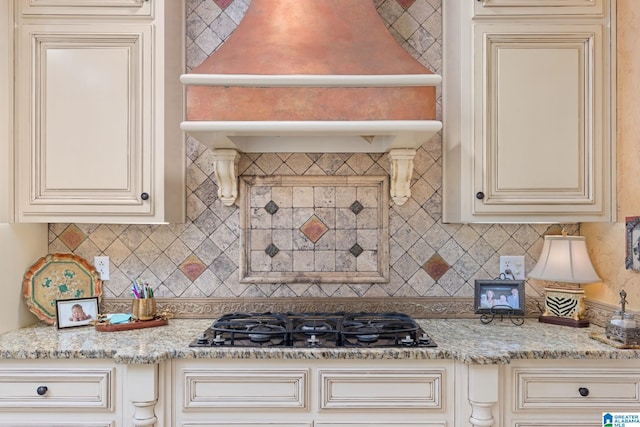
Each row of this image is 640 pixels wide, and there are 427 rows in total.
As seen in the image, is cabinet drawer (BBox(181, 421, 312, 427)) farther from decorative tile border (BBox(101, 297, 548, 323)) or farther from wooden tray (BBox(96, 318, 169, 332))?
decorative tile border (BBox(101, 297, 548, 323))

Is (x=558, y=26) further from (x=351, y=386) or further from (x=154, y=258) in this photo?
(x=154, y=258)

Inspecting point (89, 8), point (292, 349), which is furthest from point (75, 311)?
point (89, 8)

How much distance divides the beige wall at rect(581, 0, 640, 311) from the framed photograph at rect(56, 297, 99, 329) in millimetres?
2350

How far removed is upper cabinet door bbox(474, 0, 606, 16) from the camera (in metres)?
1.89

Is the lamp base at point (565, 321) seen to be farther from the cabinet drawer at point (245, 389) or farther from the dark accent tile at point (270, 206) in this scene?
the dark accent tile at point (270, 206)

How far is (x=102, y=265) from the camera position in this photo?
2188mm

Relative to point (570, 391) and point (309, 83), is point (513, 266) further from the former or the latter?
point (309, 83)

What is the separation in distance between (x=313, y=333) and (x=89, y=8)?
5.47 ft

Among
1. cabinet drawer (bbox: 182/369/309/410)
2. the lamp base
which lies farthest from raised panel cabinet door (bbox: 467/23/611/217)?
cabinet drawer (bbox: 182/369/309/410)

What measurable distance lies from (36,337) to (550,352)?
2.02 meters

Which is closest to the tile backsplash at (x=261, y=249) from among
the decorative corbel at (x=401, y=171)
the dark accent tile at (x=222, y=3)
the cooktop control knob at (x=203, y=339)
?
the dark accent tile at (x=222, y=3)

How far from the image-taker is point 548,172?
Result: 1.89 meters

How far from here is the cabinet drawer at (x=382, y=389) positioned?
1.63 metres

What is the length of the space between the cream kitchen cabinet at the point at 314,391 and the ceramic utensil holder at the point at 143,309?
443 millimetres
